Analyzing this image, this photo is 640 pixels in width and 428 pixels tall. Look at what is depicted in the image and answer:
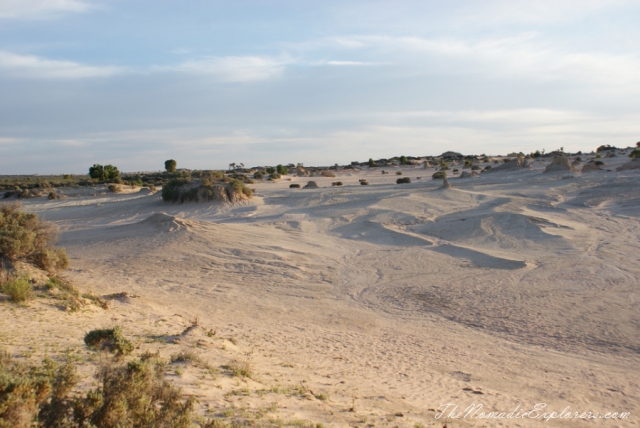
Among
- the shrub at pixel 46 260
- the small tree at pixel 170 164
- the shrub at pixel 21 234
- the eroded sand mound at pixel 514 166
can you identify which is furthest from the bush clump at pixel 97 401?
the small tree at pixel 170 164

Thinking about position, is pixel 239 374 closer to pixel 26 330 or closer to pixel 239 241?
pixel 26 330

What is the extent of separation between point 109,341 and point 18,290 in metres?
3.08

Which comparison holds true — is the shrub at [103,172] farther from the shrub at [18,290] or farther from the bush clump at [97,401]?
the bush clump at [97,401]

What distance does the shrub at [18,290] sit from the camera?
27.4 ft

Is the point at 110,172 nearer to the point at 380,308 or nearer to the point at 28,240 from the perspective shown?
the point at 28,240

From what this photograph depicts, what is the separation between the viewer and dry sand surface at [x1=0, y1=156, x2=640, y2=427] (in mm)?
6492

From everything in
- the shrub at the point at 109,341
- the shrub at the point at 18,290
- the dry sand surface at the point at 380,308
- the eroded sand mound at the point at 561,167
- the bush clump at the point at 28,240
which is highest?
the eroded sand mound at the point at 561,167

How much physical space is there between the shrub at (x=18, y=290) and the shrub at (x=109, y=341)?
2818 mm

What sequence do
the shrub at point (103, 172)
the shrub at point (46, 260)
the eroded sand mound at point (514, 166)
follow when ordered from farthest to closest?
1. the shrub at point (103, 172)
2. the eroded sand mound at point (514, 166)
3. the shrub at point (46, 260)


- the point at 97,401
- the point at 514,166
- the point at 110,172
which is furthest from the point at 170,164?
the point at 97,401

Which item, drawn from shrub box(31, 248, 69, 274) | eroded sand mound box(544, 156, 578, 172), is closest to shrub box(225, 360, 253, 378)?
shrub box(31, 248, 69, 274)

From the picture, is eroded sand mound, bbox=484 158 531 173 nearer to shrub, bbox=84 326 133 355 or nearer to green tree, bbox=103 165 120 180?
green tree, bbox=103 165 120 180

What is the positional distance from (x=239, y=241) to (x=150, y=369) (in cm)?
1190

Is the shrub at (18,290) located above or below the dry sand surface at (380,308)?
above
